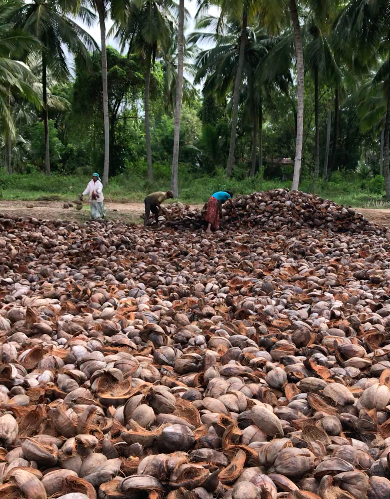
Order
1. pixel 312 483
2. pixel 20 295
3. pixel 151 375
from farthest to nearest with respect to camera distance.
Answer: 1. pixel 20 295
2. pixel 151 375
3. pixel 312 483

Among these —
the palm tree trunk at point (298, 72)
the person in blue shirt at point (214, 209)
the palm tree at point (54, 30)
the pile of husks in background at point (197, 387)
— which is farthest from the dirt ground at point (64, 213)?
the palm tree at point (54, 30)

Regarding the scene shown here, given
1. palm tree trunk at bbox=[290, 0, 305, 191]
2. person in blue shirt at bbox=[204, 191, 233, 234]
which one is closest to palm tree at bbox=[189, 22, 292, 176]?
palm tree trunk at bbox=[290, 0, 305, 191]

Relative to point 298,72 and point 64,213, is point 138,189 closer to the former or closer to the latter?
point 298,72

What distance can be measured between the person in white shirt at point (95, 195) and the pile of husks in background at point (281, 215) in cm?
147

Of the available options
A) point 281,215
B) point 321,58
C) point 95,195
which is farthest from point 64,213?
point 321,58

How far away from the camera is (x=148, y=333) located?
3299 millimetres

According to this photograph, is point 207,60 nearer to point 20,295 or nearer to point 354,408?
point 20,295

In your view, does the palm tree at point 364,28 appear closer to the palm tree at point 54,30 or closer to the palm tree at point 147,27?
the palm tree at point 147,27

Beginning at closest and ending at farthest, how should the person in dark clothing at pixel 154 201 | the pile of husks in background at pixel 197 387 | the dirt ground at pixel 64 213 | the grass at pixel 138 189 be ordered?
the pile of husks in background at pixel 197 387, the person in dark clothing at pixel 154 201, the dirt ground at pixel 64 213, the grass at pixel 138 189

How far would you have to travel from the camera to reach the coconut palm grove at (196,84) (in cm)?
1563

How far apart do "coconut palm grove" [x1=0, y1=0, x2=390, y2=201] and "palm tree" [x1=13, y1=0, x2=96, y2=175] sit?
0.17 feet

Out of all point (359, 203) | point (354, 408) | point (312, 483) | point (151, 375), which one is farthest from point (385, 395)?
point (359, 203)

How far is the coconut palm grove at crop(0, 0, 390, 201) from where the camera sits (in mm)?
15633

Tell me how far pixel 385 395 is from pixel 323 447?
55 centimetres
